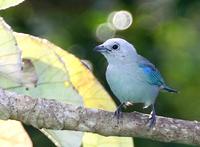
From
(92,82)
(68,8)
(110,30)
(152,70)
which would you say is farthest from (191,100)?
(92,82)

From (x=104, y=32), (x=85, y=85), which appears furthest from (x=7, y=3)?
(x=104, y=32)

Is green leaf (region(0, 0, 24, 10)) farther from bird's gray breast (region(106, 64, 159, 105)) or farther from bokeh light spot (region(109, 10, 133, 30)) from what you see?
bokeh light spot (region(109, 10, 133, 30))

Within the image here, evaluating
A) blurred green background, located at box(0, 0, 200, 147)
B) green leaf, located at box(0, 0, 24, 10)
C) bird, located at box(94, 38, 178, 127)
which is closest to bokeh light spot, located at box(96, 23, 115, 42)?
blurred green background, located at box(0, 0, 200, 147)

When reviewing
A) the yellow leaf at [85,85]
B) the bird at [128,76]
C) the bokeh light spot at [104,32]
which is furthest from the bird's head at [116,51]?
the bokeh light spot at [104,32]

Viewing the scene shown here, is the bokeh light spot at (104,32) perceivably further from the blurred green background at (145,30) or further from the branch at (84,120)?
the branch at (84,120)

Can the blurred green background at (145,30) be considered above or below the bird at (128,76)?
below
